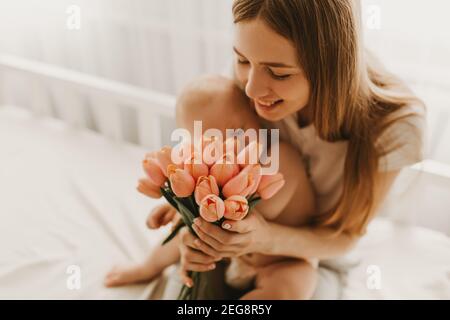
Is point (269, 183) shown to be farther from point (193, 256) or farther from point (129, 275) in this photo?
point (129, 275)

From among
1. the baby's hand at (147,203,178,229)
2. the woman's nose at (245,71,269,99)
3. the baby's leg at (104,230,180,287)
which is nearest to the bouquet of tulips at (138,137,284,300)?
the woman's nose at (245,71,269,99)

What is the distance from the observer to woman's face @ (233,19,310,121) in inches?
26.5

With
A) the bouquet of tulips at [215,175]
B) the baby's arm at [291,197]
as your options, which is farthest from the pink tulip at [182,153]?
the baby's arm at [291,197]

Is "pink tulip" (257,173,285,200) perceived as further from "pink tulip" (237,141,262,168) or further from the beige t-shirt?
the beige t-shirt

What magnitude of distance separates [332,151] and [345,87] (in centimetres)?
19

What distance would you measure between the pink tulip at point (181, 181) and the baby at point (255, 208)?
0.17m

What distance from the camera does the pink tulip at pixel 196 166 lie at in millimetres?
617

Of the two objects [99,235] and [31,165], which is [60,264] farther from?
[31,165]

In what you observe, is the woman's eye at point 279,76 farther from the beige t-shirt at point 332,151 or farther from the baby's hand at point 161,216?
the baby's hand at point 161,216

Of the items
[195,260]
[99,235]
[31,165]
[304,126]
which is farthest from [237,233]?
[31,165]

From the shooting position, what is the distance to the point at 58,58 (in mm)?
1489

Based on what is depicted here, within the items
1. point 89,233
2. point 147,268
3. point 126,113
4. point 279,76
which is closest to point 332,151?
point 279,76

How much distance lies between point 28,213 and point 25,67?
1.35 feet
